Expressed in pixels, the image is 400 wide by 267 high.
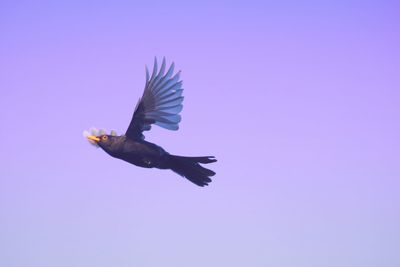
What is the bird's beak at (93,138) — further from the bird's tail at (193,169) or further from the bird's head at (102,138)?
the bird's tail at (193,169)

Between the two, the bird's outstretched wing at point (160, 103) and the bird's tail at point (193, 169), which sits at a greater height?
the bird's outstretched wing at point (160, 103)

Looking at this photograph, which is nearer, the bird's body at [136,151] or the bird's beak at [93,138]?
the bird's body at [136,151]

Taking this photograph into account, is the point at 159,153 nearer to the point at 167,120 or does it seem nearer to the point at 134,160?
the point at 134,160

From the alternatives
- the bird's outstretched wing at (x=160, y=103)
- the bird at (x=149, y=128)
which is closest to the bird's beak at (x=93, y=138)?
the bird at (x=149, y=128)

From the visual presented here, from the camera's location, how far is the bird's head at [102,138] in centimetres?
770

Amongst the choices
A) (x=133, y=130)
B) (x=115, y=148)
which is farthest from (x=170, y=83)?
(x=115, y=148)

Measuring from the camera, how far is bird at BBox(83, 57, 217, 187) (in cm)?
768

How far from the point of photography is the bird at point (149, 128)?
768cm

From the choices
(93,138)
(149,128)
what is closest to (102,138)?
(93,138)

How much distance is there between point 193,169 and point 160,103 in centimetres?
126

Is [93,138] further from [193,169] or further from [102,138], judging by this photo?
[193,169]

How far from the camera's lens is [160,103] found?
854cm

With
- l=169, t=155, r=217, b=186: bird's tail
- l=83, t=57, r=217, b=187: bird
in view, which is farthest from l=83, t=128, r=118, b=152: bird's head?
l=169, t=155, r=217, b=186: bird's tail

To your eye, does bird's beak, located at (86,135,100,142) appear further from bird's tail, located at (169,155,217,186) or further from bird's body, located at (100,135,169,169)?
bird's tail, located at (169,155,217,186)
